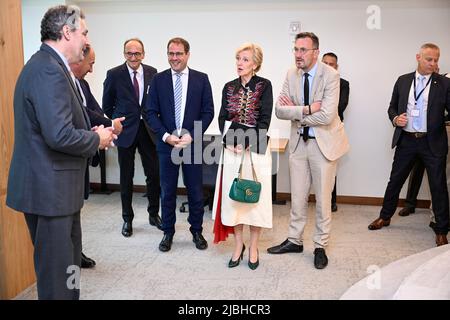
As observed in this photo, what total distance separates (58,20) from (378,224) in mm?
3506

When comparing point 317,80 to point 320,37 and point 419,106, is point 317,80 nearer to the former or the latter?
point 419,106

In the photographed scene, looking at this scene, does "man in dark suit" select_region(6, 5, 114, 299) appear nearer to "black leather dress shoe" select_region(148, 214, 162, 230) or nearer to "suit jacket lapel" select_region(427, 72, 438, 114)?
"black leather dress shoe" select_region(148, 214, 162, 230)

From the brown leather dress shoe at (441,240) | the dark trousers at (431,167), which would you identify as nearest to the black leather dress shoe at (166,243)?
the dark trousers at (431,167)

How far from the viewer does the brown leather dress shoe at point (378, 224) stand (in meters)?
4.33

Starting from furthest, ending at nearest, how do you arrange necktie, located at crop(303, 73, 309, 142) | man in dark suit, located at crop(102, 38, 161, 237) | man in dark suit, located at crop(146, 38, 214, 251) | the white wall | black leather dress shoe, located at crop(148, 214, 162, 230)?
1. the white wall
2. black leather dress shoe, located at crop(148, 214, 162, 230)
3. man in dark suit, located at crop(102, 38, 161, 237)
4. man in dark suit, located at crop(146, 38, 214, 251)
5. necktie, located at crop(303, 73, 309, 142)

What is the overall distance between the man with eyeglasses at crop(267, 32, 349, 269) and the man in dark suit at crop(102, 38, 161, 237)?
1354 millimetres

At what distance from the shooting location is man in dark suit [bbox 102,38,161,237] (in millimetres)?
3967

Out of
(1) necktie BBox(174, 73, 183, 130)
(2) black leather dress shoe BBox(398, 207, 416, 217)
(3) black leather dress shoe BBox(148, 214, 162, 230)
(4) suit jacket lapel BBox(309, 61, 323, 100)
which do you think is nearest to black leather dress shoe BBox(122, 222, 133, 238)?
(3) black leather dress shoe BBox(148, 214, 162, 230)

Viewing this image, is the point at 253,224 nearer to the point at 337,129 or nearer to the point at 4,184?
the point at 337,129

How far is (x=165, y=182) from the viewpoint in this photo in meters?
3.62

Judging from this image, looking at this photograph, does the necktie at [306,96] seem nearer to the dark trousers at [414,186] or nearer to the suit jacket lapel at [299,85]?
the suit jacket lapel at [299,85]

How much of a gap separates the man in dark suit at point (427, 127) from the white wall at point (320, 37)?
39.0 inches
